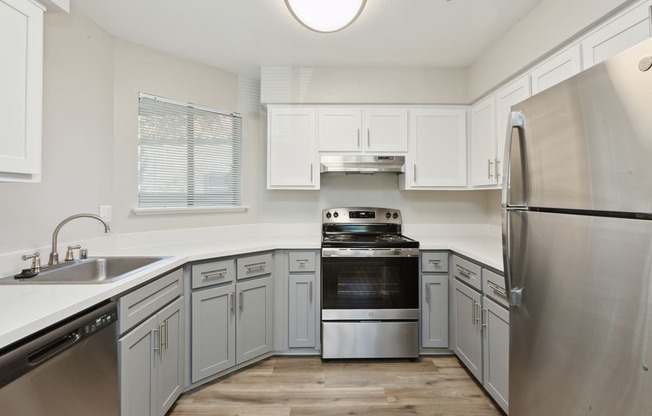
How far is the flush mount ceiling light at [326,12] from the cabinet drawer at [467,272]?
66.2 inches

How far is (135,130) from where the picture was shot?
2.30m

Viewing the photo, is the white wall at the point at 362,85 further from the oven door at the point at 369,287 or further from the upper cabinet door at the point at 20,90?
the upper cabinet door at the point at 20,90

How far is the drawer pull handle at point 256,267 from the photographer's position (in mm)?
2246

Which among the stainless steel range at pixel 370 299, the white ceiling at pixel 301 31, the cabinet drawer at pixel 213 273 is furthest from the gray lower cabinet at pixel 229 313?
the white ceiling at pixel 301 31

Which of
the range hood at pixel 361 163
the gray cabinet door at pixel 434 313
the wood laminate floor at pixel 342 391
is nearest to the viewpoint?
the wood laminate floor at pixel 342 391

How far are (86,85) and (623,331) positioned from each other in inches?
113

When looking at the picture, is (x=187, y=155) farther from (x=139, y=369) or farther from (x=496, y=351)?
(x=496, y=351)

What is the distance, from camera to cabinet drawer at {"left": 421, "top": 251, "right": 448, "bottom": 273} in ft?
7.99

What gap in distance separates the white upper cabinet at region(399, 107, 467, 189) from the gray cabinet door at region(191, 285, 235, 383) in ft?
6.06

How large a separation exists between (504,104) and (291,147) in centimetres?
173

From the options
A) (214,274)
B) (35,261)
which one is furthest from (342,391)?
(35,261)

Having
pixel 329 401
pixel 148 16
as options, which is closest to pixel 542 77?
pixel 329 401

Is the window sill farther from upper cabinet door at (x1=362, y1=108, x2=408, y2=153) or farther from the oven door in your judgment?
Answer: upper cabinet door at (x1=362, y1=108, x2=408, y2=153)

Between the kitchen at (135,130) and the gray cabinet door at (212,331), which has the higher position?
the kitchen at (135,130)
